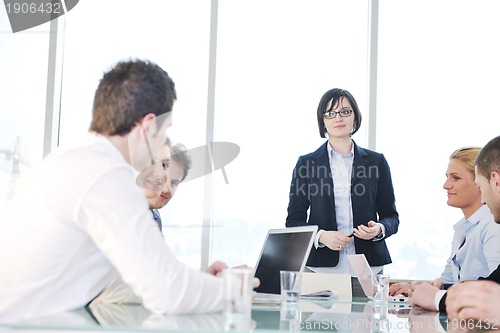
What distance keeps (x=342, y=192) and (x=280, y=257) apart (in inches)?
54.8

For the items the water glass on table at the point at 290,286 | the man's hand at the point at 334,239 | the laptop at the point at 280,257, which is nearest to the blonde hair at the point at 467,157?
the man's hand at the point at 334,239

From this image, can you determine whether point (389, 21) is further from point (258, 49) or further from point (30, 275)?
point (30, 275)

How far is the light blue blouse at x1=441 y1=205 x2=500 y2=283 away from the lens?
9.54ft

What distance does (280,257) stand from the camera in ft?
8.17

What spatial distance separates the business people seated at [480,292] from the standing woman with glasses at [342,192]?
2.97ft

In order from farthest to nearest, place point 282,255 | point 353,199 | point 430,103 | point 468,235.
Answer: point 430,103 < point 353,199 < point 468,235 < point 282,255

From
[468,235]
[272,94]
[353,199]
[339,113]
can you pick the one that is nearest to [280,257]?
[468,235]

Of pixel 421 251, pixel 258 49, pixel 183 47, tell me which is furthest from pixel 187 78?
pixel 421 251

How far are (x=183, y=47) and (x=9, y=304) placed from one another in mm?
4100

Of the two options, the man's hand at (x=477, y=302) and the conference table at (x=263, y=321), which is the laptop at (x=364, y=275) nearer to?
the conference table at (x=263, y=321)

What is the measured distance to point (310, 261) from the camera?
3717mm

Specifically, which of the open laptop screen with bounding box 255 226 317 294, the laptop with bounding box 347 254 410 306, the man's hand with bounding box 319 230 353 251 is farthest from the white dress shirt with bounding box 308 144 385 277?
the open laptop screen with bounding box 255 226 317 294

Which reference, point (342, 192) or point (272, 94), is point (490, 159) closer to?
point (342, 192)

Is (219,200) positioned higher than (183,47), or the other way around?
(183,47)
